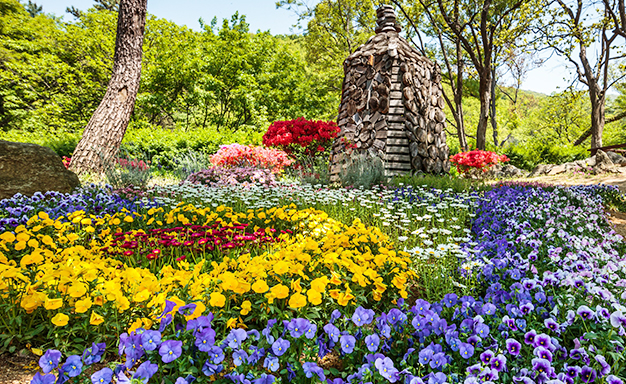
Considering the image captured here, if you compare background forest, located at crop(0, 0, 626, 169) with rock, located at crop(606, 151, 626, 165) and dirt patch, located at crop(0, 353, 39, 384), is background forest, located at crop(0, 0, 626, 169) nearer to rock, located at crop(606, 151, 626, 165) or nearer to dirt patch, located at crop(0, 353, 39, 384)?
rock, located at crop(606, 151, 626, 165)

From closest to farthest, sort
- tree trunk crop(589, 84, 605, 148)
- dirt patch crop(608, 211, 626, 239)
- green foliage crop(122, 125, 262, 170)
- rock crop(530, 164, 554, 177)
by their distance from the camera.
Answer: dirt patch crop(608, 211, 626, 239), green foliage crop(122, 125, 262, 170), rock crop(530, 164, 554, 177), tree trunk crop(589, 84, 605, 148)

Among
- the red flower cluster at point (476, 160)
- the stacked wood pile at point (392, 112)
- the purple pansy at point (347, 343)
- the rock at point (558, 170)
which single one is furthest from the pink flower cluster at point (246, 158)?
the rock at point (558, 170)

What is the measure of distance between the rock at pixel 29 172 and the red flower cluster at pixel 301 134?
4.59 meters

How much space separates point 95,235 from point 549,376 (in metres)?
3.61

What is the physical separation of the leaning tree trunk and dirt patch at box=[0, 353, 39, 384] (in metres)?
5.48

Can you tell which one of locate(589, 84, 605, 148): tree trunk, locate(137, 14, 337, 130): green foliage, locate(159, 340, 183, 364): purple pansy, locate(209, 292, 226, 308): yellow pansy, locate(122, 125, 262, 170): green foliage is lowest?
locate(159, 340, 183, 364): purple pansy

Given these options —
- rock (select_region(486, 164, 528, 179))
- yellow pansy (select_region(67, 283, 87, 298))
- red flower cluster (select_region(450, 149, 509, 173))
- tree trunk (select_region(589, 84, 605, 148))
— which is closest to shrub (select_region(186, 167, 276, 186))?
yellow pansy (select_region(67, 283, 87, 298))

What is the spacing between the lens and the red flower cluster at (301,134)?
26.4 ft

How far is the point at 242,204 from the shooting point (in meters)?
4.67

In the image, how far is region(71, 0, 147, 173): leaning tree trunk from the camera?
634cm

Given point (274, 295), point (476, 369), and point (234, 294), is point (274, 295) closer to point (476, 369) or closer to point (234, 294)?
point (234, 294)

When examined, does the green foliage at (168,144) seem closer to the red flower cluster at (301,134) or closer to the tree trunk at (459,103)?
the red flower cluster at (301,134)

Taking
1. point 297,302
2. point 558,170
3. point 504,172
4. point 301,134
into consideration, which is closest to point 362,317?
point 297,302

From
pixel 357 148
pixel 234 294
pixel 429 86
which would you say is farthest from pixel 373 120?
pixel 234 294
